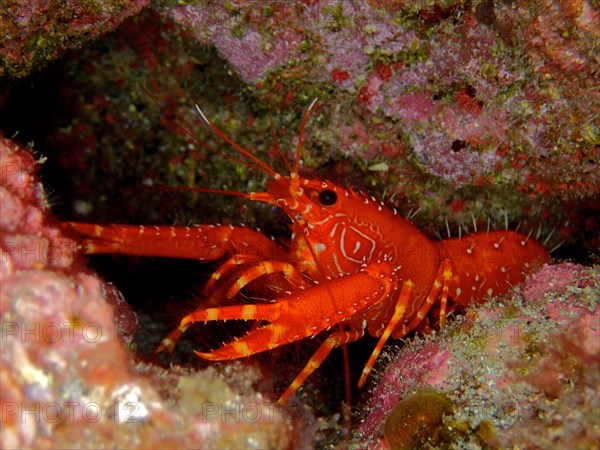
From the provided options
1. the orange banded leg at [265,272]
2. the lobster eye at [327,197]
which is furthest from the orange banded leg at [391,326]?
the lobster eye at [327,197]

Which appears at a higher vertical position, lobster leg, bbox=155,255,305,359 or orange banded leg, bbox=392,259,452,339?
orange banded leg, bbox=392,259,452,339

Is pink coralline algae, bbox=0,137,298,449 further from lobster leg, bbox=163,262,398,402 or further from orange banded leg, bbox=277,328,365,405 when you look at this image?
orange banded leg, bbox=277,328,365,405

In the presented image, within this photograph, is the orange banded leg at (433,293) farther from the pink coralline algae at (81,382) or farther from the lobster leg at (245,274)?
the pink coralline algae at (81,382)

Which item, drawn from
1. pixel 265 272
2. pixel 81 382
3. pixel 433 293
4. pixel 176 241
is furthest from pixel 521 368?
pixel 176 241

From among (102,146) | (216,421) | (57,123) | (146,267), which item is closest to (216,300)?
(146,267)

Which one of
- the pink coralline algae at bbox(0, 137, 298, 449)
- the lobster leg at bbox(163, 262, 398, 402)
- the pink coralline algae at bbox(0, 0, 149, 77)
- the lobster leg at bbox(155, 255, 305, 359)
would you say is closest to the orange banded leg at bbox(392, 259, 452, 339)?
the lobster leg at bbox(163, 262, 398, 402)

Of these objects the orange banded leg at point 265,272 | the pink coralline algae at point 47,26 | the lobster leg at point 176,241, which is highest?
the pink coralline algae at point 47,26

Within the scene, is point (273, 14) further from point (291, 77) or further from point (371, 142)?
point (371, 142)

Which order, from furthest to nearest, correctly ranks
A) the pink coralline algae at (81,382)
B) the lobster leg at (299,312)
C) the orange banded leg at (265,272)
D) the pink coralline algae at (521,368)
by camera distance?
1. the orange banded leg at (265,272)
2. the lobster leg at (299,312)
3. the pink coralline algae at (521,368)
4. the pink coralline algae at (81,382)
